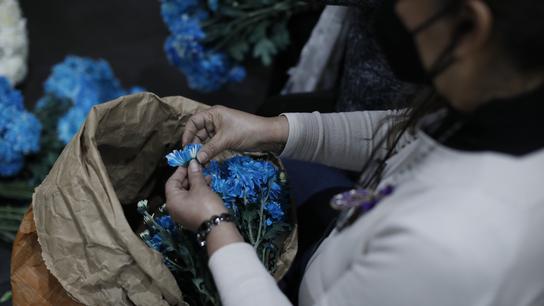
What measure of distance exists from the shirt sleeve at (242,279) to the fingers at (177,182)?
0.42 ft

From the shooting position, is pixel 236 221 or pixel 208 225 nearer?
pixel 208 225

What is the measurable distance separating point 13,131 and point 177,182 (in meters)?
0.72

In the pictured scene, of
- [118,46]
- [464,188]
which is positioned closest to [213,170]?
[464,188]

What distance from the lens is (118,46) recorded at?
1873 mm

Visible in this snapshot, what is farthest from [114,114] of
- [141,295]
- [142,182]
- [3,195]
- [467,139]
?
[3,195]

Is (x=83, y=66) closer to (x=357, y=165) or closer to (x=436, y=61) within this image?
(x=357, y=165)

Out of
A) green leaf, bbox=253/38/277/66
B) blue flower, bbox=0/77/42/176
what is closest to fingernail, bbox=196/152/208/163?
blue flower, bbox=0/77/42/176

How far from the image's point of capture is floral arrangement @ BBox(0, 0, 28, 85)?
1.39 metres

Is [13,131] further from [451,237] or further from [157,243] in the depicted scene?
[451,237]

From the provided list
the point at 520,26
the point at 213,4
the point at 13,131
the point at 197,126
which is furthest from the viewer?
the point at 213,4

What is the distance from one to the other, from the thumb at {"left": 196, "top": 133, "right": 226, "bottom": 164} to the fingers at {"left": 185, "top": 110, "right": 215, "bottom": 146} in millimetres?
32

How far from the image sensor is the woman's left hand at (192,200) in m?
0.70

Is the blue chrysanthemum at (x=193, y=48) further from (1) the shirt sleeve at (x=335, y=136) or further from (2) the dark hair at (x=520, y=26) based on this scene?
(2) the dark hair at (x=520, y=26)

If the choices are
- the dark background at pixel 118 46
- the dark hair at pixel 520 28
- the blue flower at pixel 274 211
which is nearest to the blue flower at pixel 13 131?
the dark background at pixel 118 46
